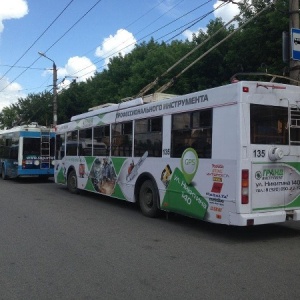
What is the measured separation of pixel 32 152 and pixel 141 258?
598 inches

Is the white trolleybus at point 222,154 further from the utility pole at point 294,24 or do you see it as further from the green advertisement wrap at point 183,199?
the utility pole at point 294,24

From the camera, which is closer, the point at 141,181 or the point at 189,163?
the point at 189,163

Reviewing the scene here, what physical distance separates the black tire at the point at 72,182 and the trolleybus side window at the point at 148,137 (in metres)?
5.05

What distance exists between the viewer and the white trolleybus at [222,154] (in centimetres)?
713

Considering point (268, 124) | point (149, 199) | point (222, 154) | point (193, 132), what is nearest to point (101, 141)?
point (149, 199)

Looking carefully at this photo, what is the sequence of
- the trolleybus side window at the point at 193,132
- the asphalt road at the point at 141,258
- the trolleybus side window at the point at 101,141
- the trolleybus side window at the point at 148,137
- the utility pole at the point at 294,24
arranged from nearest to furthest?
1. the asphalt road at the point at 141,258
2. the trolleybus side window at the point at 193,132
3. the trolleybus side window at the point at 148,137
4. the utility pole at the point at 294,24
5. the trolleybus side window at the point at 101,141

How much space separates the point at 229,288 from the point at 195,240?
264 cm

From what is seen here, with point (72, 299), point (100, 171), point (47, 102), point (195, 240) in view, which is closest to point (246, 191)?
point (195, 240)

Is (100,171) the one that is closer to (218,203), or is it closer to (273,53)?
(218,203)

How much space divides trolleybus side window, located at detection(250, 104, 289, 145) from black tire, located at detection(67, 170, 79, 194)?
8.77m

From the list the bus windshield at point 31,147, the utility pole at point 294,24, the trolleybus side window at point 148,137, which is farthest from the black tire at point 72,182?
the utility pole at point 294,24

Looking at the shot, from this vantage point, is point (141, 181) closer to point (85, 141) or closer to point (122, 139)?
point (122, 139)

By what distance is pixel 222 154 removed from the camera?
7.43 meters

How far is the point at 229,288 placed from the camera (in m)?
4.86
